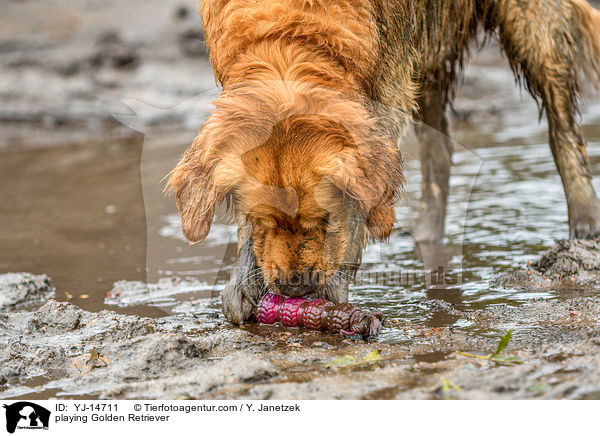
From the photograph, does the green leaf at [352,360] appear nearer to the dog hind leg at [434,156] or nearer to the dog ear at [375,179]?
the dog ear at [375,179]

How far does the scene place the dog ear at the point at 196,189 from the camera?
12.0 feet

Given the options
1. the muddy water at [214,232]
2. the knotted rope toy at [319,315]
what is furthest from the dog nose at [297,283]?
the muddy water at [214,232]

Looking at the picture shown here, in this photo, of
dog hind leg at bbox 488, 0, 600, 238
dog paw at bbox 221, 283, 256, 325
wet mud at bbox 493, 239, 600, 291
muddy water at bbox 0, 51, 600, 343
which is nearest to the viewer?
dog paw at bbox 221, 283, 256, 325

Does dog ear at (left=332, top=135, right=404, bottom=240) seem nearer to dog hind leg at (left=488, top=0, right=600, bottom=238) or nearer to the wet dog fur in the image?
the wet dog fur

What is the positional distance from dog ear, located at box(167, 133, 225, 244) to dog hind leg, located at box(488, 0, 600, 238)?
2.69 m

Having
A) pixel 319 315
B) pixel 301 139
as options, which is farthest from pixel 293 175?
pixel 319 315

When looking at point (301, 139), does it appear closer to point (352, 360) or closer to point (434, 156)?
point (352, 360)

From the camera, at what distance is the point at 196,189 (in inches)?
147
